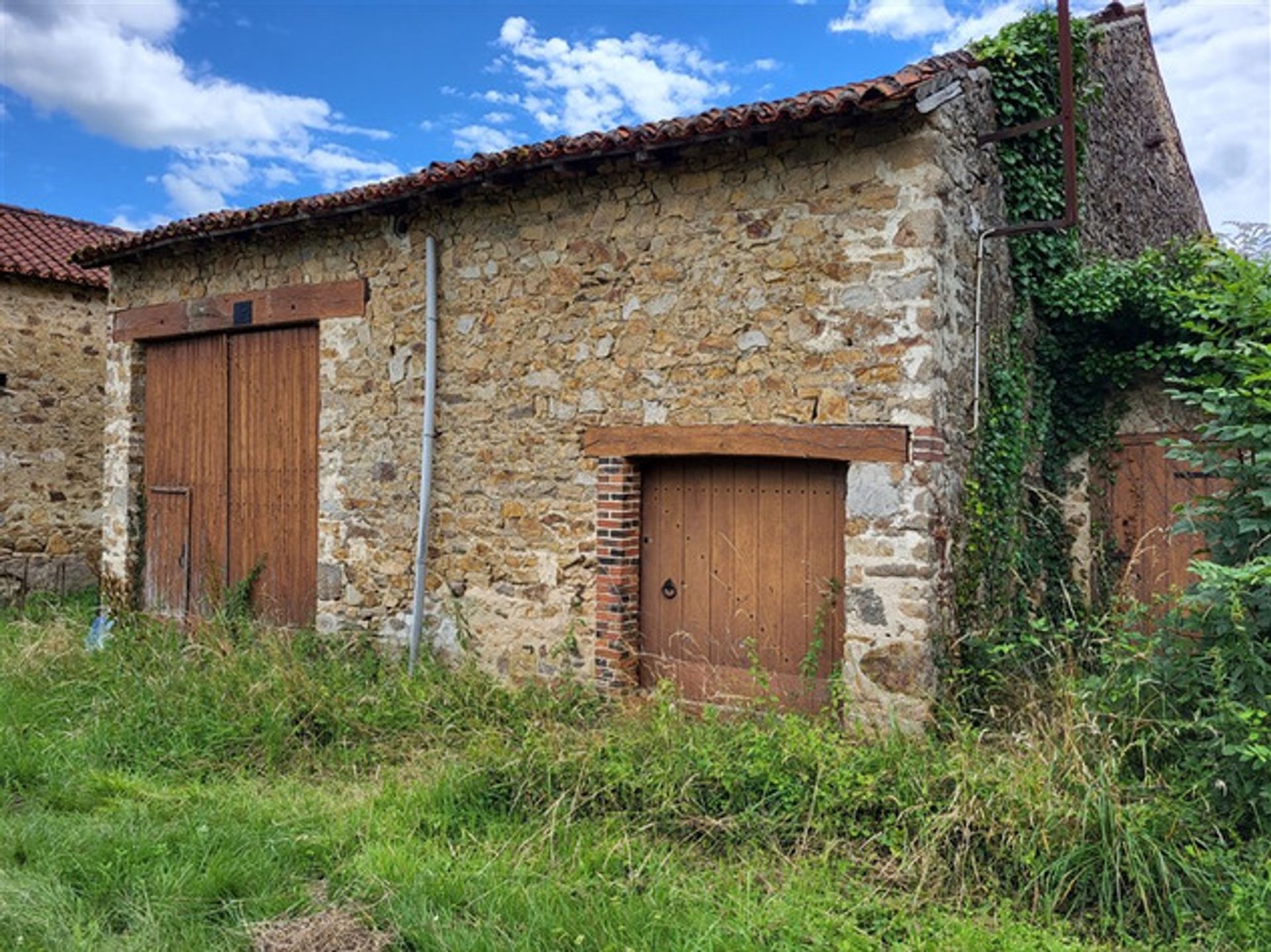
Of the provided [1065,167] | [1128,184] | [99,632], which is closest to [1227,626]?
[1065,167]

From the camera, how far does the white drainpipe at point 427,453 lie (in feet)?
23.9

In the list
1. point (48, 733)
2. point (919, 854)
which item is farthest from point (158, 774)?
point (919, 854)

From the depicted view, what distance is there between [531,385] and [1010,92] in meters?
3.91

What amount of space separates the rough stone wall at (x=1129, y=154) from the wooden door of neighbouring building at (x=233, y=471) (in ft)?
22.7

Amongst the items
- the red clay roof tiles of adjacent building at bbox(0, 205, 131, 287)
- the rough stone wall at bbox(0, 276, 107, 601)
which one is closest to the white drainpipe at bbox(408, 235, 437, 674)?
the red clay roof tiles of adjacent building at bbox(0, 205, 131, 287)

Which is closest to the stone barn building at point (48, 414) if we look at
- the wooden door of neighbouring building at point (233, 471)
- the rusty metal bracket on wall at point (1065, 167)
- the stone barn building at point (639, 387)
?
the wooden door of neighbouring building at point (233, 471)

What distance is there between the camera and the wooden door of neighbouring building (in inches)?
324

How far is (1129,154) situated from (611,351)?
5.84 meters

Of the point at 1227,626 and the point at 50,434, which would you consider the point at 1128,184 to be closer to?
the point at 1227,626

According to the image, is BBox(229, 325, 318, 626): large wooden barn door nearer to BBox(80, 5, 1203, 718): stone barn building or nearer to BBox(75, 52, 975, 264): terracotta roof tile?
BBox(80, 5, 1203, 718): stone barn building

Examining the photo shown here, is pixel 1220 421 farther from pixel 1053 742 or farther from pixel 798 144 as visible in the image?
pixel 798 144

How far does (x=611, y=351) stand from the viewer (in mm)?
6531

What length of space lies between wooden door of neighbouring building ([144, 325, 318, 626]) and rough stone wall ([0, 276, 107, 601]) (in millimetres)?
3155

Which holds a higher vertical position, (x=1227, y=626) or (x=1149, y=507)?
(x=1149, y=507)
